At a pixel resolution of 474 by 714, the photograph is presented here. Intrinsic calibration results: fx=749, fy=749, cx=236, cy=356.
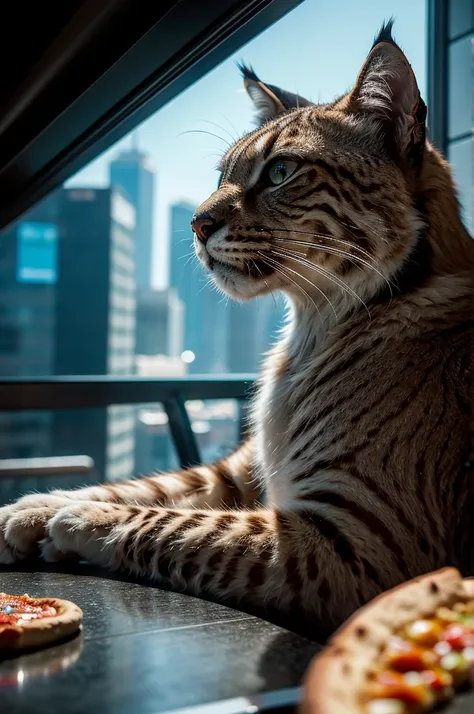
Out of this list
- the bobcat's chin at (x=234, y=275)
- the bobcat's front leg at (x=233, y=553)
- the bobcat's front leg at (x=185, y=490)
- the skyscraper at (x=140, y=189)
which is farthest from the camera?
the skyscraper at (x=140, y=189)

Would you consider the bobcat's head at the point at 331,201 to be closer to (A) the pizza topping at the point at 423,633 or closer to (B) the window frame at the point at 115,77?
(B) the window frame at the point at 115,77

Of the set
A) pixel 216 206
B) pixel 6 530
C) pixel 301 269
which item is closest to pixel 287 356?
pixel 301 269

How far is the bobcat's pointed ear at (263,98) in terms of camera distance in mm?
2104

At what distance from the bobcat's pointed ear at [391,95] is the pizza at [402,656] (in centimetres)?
110

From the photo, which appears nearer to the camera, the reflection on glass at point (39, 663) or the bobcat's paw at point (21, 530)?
the reflection on glass at point (39, 663)

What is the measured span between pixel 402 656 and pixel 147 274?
7754 millimetres

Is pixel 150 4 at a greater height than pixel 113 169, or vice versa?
pixel 113 169

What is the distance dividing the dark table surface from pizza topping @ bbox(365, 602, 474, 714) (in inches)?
6.4

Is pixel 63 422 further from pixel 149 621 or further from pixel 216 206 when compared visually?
pixel 149 621

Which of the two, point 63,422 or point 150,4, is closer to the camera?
point 150,4

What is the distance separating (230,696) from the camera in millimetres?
916

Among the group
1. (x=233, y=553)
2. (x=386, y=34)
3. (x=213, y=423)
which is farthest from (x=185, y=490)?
(x=213, y=423)

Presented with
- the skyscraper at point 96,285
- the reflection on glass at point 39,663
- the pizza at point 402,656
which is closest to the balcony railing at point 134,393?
the reflection on glass at point 39,663

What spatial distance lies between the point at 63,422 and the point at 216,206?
5021 mm
